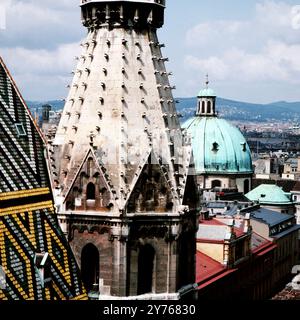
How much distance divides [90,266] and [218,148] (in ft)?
338

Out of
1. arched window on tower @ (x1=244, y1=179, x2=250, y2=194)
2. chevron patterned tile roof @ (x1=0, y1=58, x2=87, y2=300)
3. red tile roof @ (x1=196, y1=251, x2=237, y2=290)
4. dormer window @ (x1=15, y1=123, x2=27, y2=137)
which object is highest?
dormer window @ (x1=15, y1=123, x2=27, y2=137)

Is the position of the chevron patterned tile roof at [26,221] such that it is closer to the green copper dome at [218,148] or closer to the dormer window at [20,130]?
the dormer window at [20,130]

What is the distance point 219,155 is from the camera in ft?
442

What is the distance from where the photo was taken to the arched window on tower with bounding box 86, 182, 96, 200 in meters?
32.3

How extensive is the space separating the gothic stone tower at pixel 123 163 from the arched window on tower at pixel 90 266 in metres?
0.04

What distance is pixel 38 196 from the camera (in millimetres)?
31844

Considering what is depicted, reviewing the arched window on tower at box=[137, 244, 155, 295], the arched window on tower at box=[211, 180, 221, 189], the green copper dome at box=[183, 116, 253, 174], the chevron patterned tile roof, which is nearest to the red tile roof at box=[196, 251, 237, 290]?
the green copper dome at box=[183, 116, 253, 174]

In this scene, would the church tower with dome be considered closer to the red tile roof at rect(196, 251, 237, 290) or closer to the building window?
the building window

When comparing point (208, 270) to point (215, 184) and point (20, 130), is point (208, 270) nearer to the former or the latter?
point (215, 184)

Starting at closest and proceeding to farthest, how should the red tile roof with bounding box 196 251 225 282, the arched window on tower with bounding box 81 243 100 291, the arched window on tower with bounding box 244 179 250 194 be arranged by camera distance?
1. the arched window on tower with bounding box 81 243 100 291
2. the red tile roof with bounding box 196 251 225 282
3. the arched window on tower with bounding box 244 179 250 194

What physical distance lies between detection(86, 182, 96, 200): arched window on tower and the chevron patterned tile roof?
1.44m

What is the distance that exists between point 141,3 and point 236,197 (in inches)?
3864

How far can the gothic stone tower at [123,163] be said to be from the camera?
32.0m
